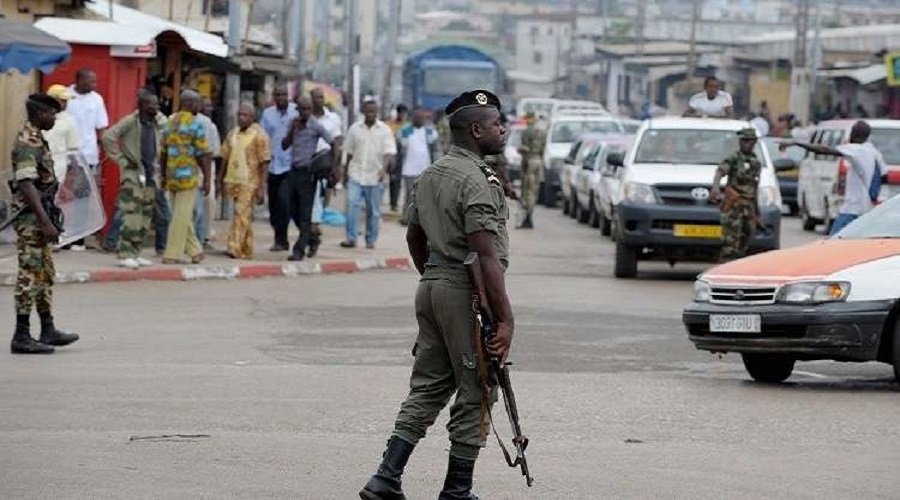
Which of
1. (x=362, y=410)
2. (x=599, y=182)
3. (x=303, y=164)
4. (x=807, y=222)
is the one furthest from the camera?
(x=807, y=222)

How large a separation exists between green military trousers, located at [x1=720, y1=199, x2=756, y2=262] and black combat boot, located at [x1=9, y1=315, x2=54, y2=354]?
8.80 meters

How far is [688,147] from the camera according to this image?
24.1 meters

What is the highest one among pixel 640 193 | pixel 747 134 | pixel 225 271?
pixel 747 134

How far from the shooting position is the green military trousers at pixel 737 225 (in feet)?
70.4

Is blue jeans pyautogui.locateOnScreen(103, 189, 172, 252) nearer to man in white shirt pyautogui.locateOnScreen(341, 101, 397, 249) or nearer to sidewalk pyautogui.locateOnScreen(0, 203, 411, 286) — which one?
sidewalk pyautogui.locateOnScreen(0, 203, 411, 286)

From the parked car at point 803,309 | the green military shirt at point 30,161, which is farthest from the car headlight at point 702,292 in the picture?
the green military shirt at point 30,161

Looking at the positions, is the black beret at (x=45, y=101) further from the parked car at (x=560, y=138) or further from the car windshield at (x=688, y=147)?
the parked car at (x=560, y=138)

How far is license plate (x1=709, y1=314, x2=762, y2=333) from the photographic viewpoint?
43.7 ft

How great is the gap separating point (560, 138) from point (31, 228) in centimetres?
3193

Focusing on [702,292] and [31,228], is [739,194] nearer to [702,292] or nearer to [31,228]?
[702,292]

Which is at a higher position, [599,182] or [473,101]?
[473,101]

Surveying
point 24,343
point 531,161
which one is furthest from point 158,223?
point 531,161

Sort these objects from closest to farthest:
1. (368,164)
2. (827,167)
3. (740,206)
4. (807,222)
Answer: (740,206) → (368,164) → (827,167) → (807,222)

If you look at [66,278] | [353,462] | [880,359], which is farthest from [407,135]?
[353,462]
